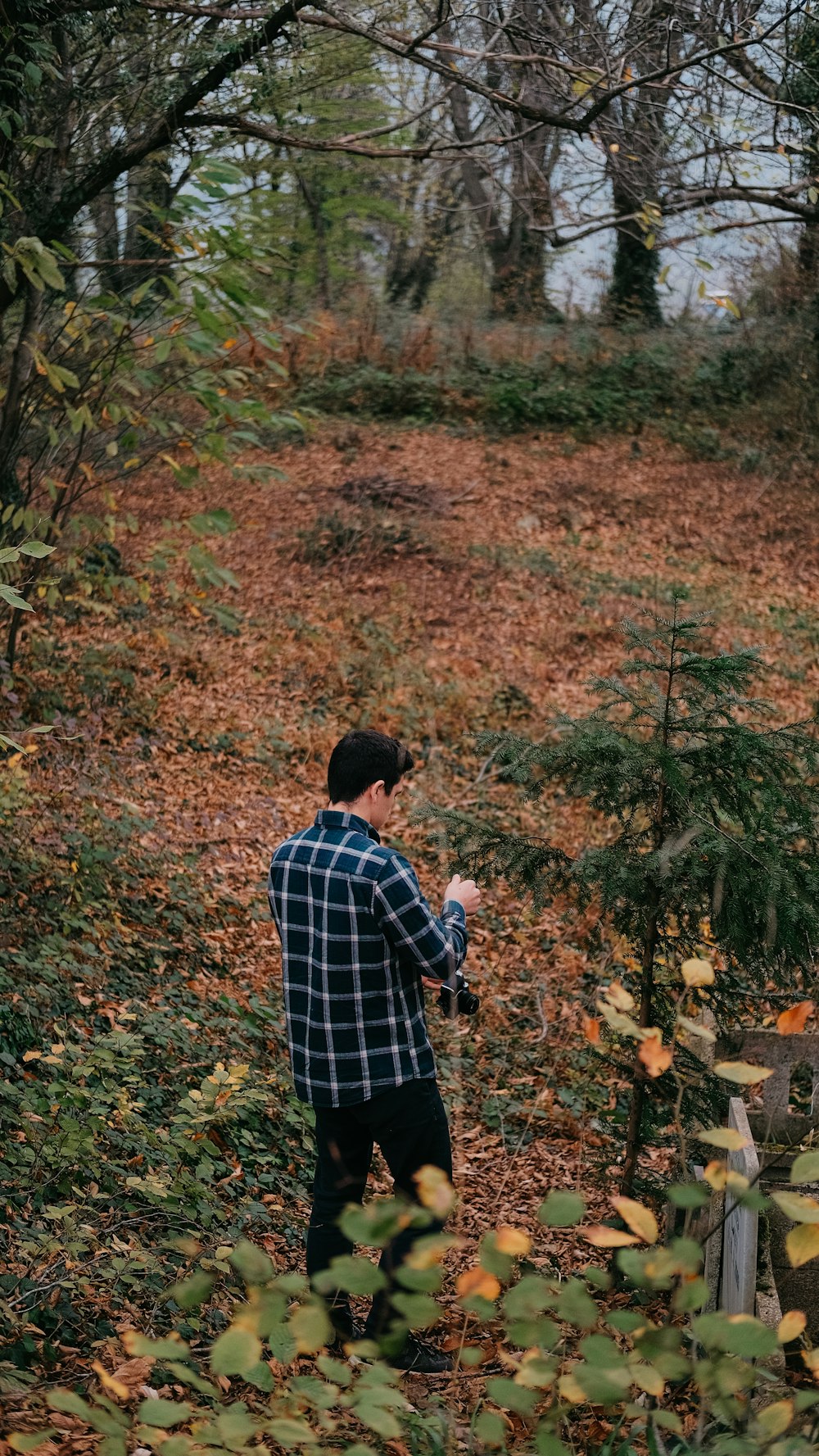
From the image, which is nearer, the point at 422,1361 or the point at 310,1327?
the point at 310,1327

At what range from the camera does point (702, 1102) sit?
3734mm

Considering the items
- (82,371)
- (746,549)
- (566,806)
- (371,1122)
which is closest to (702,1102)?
(371,1122)

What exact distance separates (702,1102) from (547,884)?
35.4 inches

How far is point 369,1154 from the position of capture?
3.41 meters

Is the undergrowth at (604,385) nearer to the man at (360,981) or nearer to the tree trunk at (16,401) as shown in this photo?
the tree trunk at (16,401)

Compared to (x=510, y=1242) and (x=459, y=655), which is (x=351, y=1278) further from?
(x=459, y=655)

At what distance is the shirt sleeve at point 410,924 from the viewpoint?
309 centimetres

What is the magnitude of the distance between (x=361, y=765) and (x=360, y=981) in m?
0.62

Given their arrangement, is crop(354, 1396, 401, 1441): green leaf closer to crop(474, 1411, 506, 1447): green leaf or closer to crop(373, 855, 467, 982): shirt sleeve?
crop(474, 1411, 506, 1447): green leaf

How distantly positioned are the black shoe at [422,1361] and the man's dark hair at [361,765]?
5.56 feet

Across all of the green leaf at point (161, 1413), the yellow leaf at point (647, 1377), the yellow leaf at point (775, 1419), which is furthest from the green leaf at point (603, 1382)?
the green leaf at point (161, 1413)

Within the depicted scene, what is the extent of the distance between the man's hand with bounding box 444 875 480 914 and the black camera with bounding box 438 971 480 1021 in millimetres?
247

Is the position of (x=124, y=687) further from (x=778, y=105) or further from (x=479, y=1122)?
(x=778, y=105)

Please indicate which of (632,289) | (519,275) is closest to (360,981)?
(632,289)
